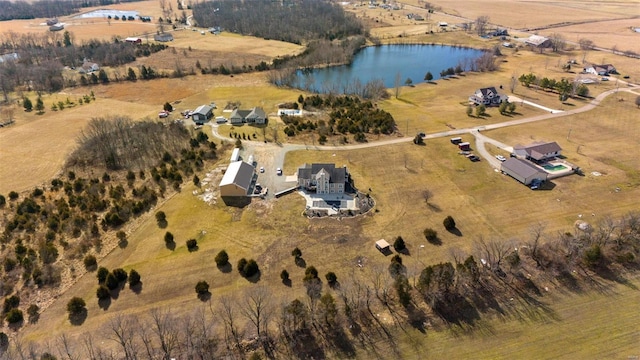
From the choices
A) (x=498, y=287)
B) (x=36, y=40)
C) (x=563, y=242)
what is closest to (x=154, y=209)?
(x=498, y=287)

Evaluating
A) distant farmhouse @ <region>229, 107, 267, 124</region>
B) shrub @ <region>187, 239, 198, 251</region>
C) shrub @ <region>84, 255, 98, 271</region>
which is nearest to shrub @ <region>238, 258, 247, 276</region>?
shrub @ <region>187, 239, 198, 251</region>

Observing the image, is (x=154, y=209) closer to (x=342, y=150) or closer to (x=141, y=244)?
(x=141, y=244)

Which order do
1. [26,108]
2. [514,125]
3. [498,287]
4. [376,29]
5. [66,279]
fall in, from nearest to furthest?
[498,287]
[66,279]
[514,125]
[26,108]
[376,29]

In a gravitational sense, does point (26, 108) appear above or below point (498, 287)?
above

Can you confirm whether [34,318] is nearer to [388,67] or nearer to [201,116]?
[201,116]

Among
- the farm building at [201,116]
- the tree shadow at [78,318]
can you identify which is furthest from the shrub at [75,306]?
the farm building at [201,116]

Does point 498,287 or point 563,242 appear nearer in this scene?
point 498,287

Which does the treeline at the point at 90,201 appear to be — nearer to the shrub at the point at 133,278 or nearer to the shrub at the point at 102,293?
the shrub at the point at 102,293
